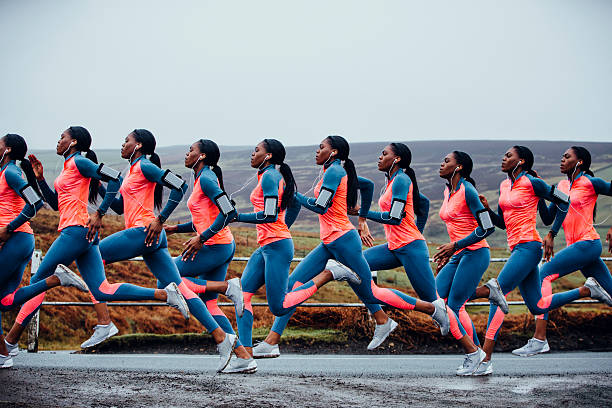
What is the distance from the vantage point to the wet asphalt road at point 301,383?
6.46m

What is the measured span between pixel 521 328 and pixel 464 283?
14.0 ft

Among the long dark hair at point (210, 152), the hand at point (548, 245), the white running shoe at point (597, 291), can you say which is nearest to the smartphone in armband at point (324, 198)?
the long dark hair at point (210, 152)

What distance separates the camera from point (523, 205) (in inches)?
352

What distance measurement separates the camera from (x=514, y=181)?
9.02 meters

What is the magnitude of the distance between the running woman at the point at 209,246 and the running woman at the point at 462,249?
2280 millimetres

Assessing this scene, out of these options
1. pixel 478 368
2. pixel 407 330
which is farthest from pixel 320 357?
pixel 478 368

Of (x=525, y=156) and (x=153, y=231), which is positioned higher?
(x=525, y=156)

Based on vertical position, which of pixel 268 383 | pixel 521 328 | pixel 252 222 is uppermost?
pixel 252 222

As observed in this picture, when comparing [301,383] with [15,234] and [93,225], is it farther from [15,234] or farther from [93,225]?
[15,234]

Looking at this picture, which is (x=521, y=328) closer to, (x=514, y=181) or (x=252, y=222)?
(x=514, y=181)

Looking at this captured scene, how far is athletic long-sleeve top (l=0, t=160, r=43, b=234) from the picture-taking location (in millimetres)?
8141

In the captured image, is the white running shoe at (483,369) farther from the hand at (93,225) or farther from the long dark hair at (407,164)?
the hand at (93,225)

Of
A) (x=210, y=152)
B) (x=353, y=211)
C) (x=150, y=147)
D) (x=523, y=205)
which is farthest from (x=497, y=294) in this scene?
(x=150, y=147)

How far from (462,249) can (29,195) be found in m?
4.77
